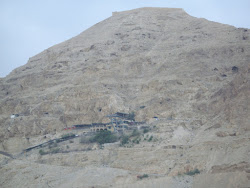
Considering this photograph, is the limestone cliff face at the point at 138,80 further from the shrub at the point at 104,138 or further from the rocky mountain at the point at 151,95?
the shrub at the point at 104,138

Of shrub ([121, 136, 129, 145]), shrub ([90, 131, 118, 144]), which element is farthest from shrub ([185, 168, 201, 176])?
shrub ([90, 131, 118, 144])

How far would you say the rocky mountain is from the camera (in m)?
34.1

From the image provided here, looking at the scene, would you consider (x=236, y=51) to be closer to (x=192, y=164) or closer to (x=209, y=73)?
(x=209, y=73)

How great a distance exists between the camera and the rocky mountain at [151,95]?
3409 cm

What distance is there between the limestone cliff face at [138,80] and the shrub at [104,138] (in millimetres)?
4184

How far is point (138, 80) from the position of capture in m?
53.4

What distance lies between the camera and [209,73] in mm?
49188

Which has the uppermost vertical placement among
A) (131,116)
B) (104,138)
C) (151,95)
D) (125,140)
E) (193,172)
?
(151,95)

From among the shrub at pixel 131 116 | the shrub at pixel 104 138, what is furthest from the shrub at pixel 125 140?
the shrub at pixel 131 116

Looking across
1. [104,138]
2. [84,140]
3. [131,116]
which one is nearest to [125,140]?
[104,138]

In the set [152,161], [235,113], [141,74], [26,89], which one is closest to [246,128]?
[235,113]

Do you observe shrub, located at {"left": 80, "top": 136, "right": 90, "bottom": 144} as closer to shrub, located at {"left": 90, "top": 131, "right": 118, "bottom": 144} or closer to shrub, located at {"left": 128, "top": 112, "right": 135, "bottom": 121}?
shrub, located at {"left": 90, "top": 131, "right": 118, "bottom": 144}

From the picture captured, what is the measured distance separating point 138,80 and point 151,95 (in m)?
5.22

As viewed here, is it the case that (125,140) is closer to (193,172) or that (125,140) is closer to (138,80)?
(193,172)
